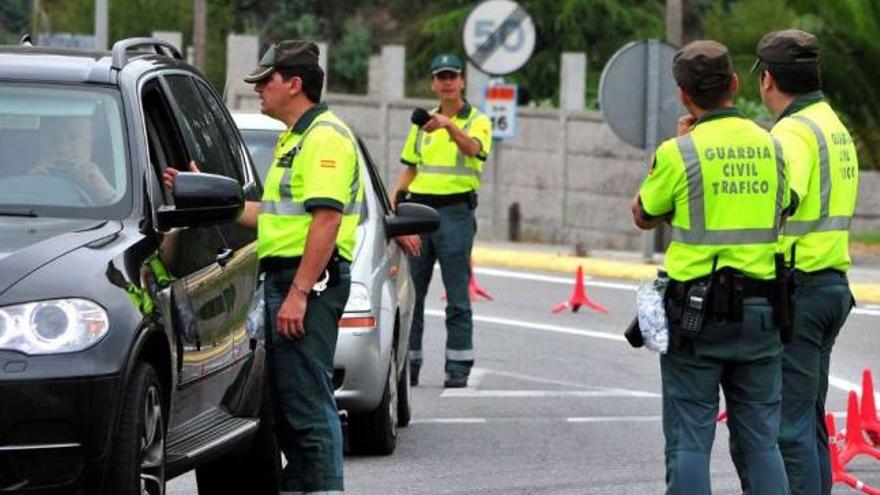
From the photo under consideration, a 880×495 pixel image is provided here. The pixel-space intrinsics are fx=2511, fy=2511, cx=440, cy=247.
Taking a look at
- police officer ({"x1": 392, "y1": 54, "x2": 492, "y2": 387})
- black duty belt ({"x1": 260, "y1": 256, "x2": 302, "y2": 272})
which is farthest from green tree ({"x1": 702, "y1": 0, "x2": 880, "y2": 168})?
black duty belt ({"x1": 260, "y1": 256, "x2": 302, "y2": 272})

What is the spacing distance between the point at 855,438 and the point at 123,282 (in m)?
4.70

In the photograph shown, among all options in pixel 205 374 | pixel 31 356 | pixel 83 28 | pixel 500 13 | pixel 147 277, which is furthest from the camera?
pixel 83 28

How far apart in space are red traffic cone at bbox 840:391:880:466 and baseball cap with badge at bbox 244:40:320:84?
358cm

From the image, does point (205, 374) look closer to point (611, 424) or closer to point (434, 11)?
point (611, 424)

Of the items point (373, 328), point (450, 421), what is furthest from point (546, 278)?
point (373, 328)

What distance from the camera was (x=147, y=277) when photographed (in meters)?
7.78

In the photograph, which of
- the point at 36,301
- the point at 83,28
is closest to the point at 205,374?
the point at 36,301

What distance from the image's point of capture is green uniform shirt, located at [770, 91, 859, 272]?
8.82 metres

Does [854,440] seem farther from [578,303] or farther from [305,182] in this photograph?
[578,303]

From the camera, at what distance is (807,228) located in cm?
888

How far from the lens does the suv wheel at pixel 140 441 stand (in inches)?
290

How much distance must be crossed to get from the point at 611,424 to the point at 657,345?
4.86 meters

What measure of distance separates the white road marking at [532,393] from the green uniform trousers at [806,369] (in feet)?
17.4

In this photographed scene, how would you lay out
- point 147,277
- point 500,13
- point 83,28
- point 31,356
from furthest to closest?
point 83,28
point 500,13
point 147,277
point 31,356
